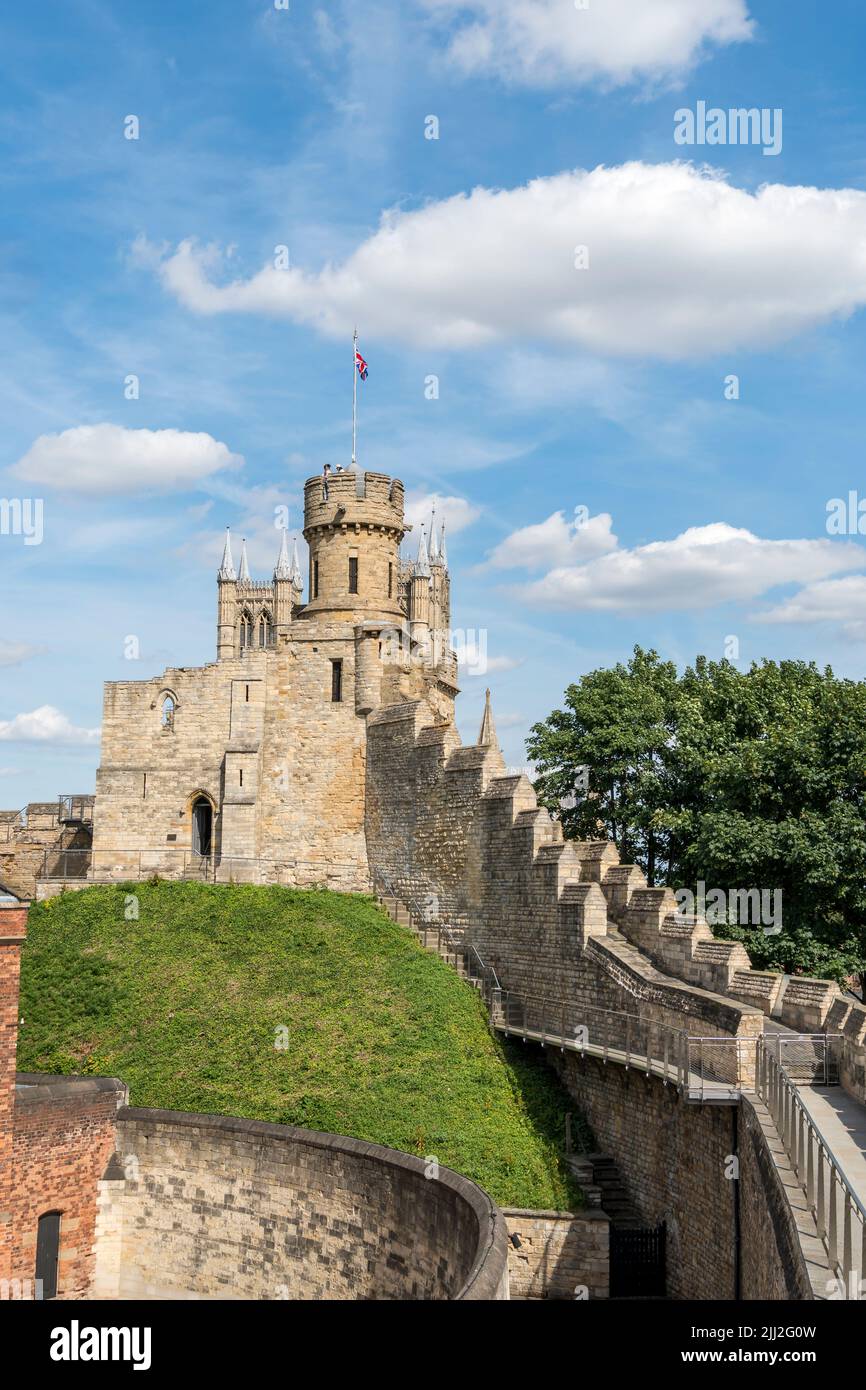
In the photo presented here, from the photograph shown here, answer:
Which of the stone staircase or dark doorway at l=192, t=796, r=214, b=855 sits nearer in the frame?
the stone staircase

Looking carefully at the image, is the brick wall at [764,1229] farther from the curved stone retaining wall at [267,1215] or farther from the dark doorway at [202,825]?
the dark doorway at [202,825]

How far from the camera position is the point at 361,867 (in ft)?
125

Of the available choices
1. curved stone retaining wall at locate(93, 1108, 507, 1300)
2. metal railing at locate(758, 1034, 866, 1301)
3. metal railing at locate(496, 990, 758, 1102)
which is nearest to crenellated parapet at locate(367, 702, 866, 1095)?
metal railing at locate(496, 990, 758, 1102)

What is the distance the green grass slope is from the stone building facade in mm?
3097

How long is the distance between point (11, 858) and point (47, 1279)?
74.2 feet

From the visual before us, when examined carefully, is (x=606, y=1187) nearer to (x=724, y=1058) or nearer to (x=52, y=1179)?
(x=724, y=1058)

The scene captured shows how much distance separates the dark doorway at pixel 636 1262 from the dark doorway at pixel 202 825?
21.4 m

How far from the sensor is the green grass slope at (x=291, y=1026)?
993 inches

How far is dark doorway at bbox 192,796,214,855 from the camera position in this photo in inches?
1603

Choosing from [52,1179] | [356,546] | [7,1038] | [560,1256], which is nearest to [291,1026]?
[52,1179]

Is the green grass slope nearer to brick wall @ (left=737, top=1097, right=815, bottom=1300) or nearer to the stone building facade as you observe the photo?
the stone building facade

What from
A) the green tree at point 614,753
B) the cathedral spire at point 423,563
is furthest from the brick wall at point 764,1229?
the cathedral spire at point 423,563
